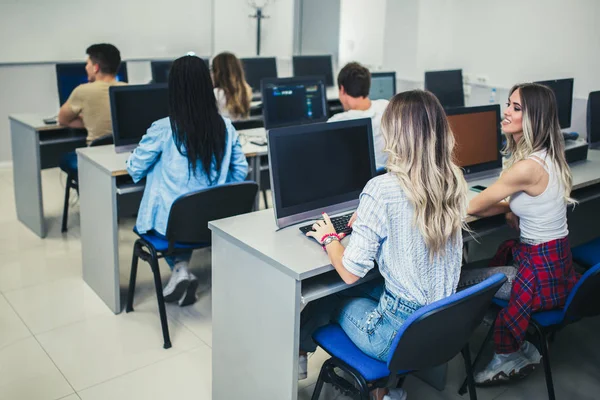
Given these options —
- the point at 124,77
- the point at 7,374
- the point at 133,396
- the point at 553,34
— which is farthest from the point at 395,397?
the point at 553,34

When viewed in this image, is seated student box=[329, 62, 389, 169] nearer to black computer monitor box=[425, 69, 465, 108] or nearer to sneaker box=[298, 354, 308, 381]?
black computer monitor box=[425, 69, 465, 108]

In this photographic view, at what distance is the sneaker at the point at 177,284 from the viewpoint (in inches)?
121

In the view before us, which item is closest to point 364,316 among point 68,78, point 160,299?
point 160,299

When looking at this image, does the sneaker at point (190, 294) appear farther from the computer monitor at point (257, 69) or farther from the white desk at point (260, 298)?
the computer monitor at point (257, 69)

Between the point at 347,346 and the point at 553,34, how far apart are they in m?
4.01

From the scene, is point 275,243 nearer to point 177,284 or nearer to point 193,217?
point 193,217

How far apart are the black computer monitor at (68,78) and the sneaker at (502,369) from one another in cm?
317

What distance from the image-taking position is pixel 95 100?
3693mm

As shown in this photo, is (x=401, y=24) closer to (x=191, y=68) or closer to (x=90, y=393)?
(x=191, y=68)

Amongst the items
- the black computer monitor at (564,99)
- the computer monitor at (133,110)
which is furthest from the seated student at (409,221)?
the black computer monitor at (564,99)

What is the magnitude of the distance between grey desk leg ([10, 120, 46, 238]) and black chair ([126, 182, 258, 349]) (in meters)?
1.37

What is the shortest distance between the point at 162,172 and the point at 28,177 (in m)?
1.63

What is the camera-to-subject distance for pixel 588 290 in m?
2.08

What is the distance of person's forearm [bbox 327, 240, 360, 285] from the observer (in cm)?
184
